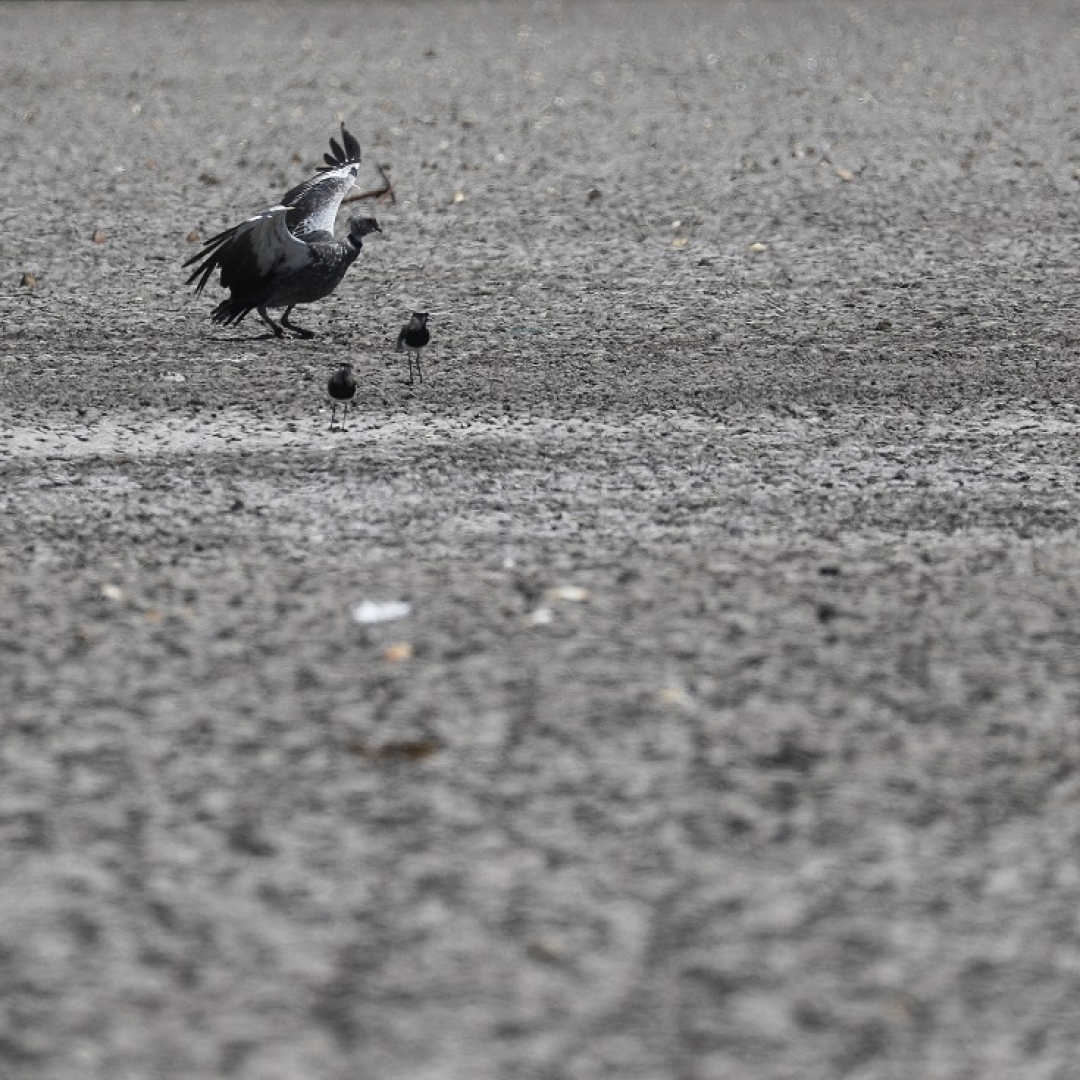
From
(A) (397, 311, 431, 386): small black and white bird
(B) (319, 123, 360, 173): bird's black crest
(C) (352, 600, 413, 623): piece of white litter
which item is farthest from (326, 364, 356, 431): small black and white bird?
(B) (319, 123, 360, 173): bird's black crest

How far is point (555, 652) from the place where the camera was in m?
4.04

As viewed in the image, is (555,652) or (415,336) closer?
(555,652)

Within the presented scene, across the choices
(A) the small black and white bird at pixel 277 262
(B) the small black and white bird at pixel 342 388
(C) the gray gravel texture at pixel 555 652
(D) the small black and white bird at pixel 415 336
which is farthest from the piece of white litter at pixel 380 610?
(A) the small black and white bird at pixel 277 262

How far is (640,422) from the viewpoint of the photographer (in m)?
5.99

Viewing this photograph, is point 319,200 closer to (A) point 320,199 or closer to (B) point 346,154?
(A) point 320,199

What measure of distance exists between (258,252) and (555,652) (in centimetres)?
367

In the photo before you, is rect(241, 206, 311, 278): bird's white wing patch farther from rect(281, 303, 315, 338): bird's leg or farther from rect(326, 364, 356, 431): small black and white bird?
rect(326, 364, 356, 431): small black and white bird

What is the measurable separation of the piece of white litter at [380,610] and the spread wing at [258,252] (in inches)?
123

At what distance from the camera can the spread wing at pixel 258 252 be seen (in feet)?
23.2

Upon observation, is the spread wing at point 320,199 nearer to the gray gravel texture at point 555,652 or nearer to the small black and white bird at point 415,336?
the gray gravel texture at point 555,652

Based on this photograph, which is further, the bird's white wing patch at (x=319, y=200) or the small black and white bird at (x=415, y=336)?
the bird's white wing patch at (x=319, y=200)

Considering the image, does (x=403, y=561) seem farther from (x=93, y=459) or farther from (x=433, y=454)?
(x=93, y=459)

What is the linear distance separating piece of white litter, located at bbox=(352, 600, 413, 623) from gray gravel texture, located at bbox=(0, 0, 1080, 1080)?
5cm

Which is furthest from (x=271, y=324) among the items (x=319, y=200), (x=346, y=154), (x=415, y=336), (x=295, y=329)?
(x=346, y=154)
